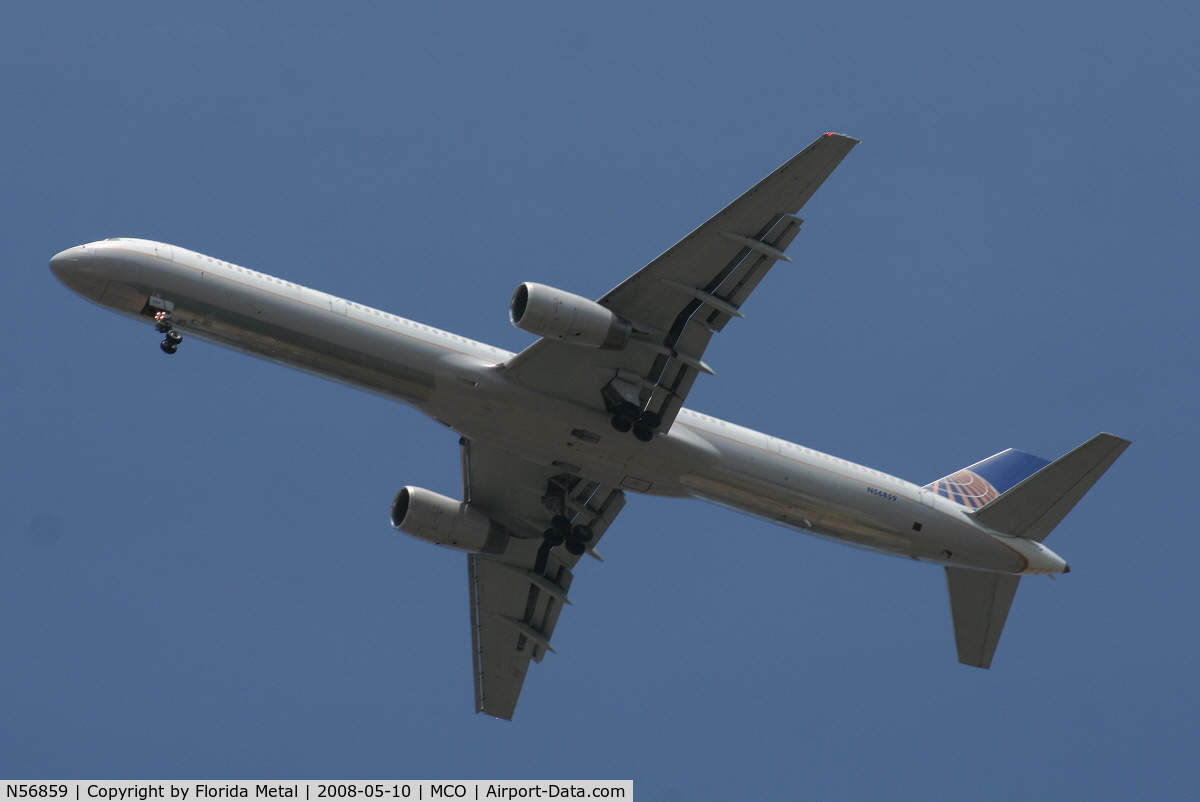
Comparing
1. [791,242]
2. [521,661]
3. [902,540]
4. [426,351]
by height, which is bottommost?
[521,661]

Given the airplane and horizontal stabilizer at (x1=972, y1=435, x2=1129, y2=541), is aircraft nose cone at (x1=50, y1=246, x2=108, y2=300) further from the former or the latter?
horizontal stabilizer at (x1=972, y1=435, x2=1129, y2=541)

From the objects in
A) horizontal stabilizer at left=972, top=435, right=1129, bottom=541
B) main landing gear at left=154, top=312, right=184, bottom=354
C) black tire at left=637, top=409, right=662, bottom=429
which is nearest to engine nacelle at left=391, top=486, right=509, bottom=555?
black tire at left=637, top=409, right=662, bottom=429

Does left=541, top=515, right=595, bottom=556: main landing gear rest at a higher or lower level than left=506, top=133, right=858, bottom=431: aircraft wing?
lower

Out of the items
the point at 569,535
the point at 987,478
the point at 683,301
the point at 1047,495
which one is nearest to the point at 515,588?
the point at 569,535

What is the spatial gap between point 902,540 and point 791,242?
41.3 feet

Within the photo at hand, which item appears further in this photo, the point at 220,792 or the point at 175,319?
the point at 175,319

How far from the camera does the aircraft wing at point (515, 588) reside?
4969 centimetres

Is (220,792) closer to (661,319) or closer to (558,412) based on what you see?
(558,412)

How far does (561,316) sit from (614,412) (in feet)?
16.2

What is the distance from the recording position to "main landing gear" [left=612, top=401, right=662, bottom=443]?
42312 mm

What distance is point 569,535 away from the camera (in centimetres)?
4891

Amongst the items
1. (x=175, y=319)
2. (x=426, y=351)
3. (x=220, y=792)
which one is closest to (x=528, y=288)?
(x=426, y=351)

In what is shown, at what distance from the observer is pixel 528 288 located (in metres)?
38.7

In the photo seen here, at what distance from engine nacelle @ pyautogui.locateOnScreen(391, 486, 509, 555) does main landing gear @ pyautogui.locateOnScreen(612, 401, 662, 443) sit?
30.2 feet
